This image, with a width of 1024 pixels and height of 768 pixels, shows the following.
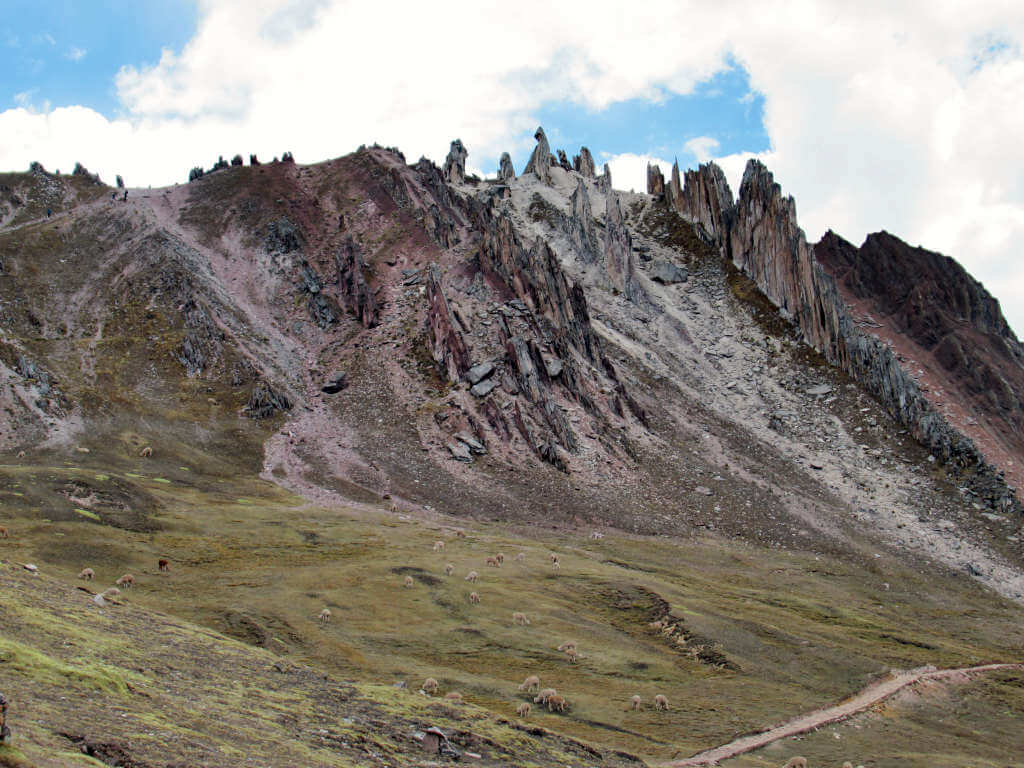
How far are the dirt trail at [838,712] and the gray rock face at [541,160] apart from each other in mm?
150633

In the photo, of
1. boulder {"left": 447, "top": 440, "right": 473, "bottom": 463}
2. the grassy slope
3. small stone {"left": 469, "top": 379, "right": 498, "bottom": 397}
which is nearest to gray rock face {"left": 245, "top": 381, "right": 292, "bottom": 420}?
the grassy slope

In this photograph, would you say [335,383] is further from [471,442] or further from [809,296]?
[809,296]

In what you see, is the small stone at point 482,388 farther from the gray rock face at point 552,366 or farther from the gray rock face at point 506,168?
the gray rock face at point 506,168

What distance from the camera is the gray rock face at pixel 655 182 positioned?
176 m

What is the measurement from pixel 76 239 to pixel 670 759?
125 meters

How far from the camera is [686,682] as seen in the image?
4412 centimetres

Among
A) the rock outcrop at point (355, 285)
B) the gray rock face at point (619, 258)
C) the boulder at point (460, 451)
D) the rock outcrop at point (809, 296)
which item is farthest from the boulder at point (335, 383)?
the rock outcrop at point (809, 296)

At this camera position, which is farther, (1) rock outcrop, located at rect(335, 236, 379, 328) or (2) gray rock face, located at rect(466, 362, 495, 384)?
(1) rock outcrop, located at rect(335, 236, 379, 328)

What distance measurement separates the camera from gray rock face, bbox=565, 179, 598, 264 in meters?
152

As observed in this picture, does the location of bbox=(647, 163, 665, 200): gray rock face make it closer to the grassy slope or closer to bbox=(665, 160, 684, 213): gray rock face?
bbox=(665, 160, 684, 213): gray rock face

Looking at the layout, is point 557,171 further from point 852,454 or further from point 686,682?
point 686,682

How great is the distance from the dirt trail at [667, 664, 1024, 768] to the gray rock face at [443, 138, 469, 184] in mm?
158959

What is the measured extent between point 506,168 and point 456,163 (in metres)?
12.7

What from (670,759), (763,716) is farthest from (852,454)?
(670,759)
